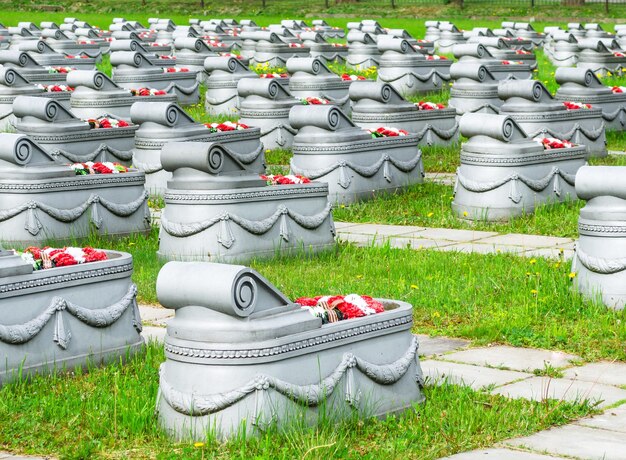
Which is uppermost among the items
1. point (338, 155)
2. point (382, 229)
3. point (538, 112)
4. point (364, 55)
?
point (538, 112)

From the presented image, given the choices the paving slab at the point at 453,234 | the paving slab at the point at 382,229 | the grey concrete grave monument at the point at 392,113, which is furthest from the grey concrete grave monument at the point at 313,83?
the paving slab at the point at 453,234

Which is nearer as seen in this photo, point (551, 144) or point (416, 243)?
point (416, 243)

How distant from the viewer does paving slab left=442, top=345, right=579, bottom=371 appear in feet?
28.4

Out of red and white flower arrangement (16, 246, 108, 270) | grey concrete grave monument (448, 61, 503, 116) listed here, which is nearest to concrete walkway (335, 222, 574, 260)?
red and white flower arrangement (16, 246, 108, 270)

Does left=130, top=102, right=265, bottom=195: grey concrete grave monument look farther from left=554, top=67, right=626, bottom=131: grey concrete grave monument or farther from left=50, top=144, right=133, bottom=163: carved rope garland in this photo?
left=554, top=67, right=626, bottom=131: grey concrete grave monument

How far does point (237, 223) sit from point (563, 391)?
5.08 m

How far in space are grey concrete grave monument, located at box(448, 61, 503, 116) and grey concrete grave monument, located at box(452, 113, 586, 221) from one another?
263 inches

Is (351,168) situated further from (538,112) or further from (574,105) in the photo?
(574,105)

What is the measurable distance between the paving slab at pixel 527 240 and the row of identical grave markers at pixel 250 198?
1092mm

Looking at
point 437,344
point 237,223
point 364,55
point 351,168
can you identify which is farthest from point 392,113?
point 364,55

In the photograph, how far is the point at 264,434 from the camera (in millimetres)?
6777

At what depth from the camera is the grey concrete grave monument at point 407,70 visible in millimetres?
26156

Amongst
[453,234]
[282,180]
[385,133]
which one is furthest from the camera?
[385,133]

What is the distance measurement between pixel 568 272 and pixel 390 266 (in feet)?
5.46
